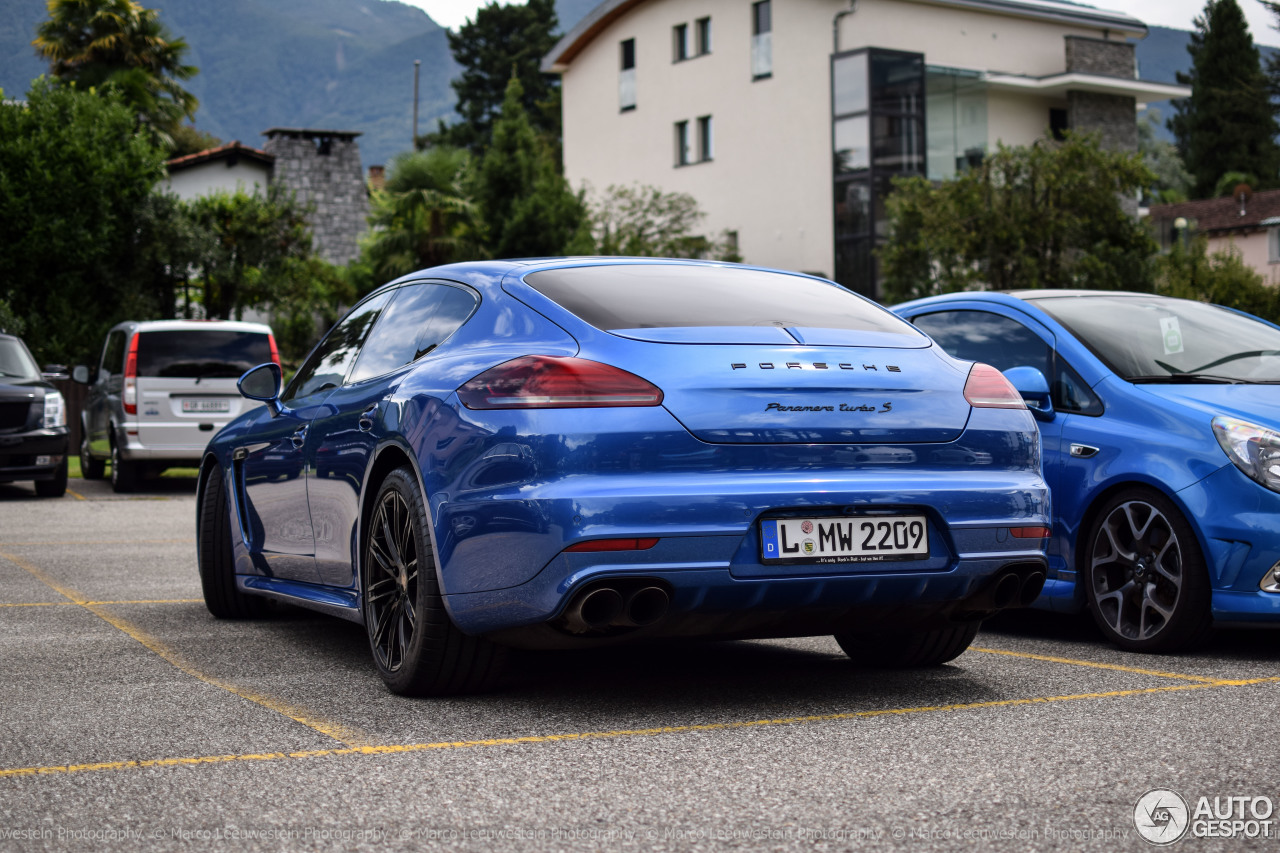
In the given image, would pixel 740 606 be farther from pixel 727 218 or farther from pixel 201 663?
pixel 727 218

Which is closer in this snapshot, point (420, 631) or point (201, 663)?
point (420, 631)

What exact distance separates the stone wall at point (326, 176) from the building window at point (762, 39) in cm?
2239

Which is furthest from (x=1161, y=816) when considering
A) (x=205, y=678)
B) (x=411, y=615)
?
(x=205, y=678)

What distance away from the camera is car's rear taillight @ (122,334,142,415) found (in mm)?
16109

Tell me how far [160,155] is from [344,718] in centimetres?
2532

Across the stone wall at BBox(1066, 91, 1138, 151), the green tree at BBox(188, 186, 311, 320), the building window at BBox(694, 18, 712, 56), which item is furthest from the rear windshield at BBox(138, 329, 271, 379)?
the stone wall at BBox(1066, 91, 1138, 151)

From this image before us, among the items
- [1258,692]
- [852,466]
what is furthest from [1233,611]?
[852,466]

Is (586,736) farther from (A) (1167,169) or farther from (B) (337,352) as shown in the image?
(A) (1167,169)

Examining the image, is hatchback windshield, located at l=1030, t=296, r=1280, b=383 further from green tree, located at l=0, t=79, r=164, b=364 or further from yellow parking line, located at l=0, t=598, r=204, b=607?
green tree, located at l=0, t=79, r=164, b=364

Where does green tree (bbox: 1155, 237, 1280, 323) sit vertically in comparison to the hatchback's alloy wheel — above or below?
above

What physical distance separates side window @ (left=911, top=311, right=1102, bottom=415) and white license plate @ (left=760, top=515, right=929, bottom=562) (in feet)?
6.73

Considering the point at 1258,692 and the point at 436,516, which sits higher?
the point at 436,516

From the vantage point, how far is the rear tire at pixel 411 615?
15.0ft

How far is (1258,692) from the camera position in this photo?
4.86 metres
